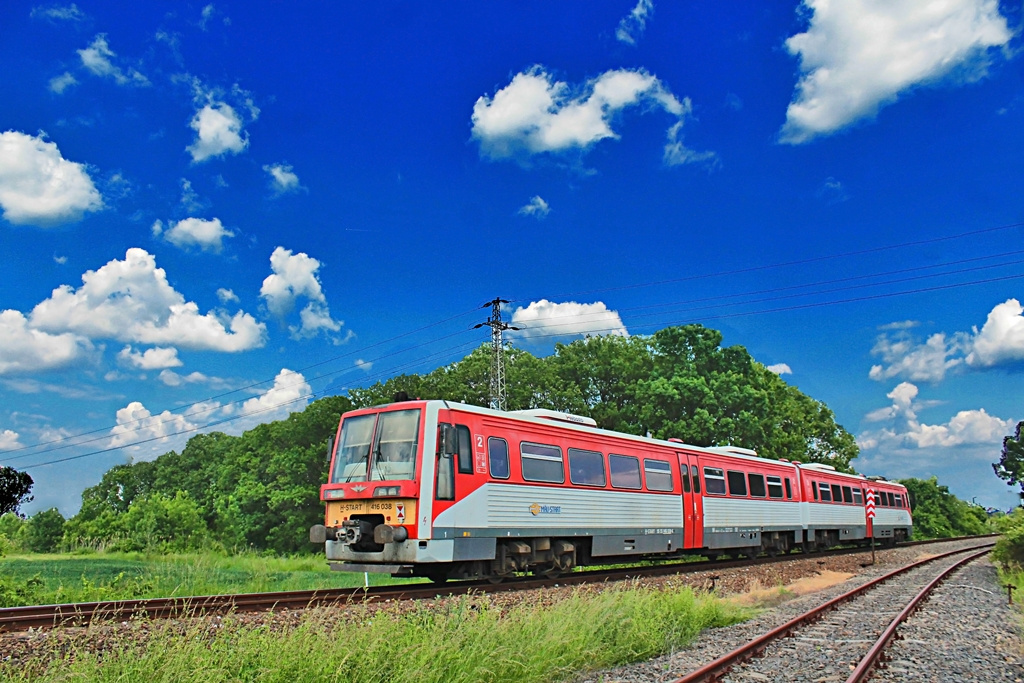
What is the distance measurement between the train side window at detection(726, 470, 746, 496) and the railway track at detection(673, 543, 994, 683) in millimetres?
5351

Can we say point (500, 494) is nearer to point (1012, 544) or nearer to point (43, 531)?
point (1012, 544)

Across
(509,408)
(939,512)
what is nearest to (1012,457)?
(939,512)

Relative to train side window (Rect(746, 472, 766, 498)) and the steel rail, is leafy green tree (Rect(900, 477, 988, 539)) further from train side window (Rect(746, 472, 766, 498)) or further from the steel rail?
the steel rail

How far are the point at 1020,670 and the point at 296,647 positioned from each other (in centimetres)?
799

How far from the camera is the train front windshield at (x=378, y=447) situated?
41.5 ft

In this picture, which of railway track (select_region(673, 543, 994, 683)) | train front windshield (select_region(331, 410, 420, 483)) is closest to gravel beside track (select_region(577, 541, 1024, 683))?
railway track (select_region(673, 543, 994, 683))

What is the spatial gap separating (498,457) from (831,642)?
5.90 meters

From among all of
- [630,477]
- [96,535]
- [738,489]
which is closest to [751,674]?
[630,477]

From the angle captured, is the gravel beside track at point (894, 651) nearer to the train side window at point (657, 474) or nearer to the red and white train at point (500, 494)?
the red and white train at point (500, 494)

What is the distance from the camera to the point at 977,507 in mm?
70562

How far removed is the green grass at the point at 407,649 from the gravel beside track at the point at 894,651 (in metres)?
0.41

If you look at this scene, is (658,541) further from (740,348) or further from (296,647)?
(740,348)

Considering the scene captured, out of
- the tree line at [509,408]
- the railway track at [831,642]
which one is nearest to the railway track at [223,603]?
the railway track at [831,642]

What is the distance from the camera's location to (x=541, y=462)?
14398 mm
